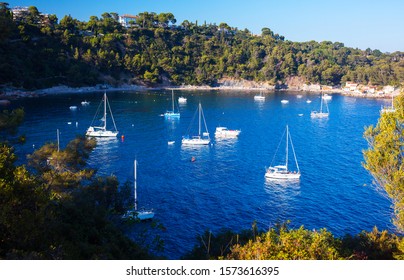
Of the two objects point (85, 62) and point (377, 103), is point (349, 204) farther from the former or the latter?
point (85, 62)

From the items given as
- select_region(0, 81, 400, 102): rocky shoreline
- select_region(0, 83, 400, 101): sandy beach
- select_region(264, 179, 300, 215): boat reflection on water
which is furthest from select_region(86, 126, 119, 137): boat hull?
select_region(0, 81, 400, 102): rocky shoreline

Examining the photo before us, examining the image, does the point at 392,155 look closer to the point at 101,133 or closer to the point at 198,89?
the point at 101,133

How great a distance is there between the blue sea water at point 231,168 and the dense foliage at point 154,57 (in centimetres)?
1901

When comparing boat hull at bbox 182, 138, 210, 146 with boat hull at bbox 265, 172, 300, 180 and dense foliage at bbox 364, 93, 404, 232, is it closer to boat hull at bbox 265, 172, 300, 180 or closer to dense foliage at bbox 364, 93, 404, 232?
boat hull at bbox 265, 172, 300, 180

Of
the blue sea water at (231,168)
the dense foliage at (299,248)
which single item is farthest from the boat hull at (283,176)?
the dense foliage at (299,248)

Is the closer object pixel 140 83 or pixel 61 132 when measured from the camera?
pixel 61 132

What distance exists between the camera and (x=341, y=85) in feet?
382

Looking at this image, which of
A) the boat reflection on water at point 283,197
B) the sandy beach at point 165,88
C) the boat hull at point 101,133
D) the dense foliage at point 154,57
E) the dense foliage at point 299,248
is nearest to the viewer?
the dense foliage at point 299,248

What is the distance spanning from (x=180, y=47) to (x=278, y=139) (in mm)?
81464

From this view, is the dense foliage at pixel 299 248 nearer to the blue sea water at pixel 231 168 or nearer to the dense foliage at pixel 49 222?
the dense foliage at pixel 49 222

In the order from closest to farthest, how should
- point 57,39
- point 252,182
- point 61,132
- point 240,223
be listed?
point 240,223, point 252,182, point 61,132, point 57,39

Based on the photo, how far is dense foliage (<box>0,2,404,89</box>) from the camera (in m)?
83.3

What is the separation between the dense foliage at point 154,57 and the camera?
83.3 meters
